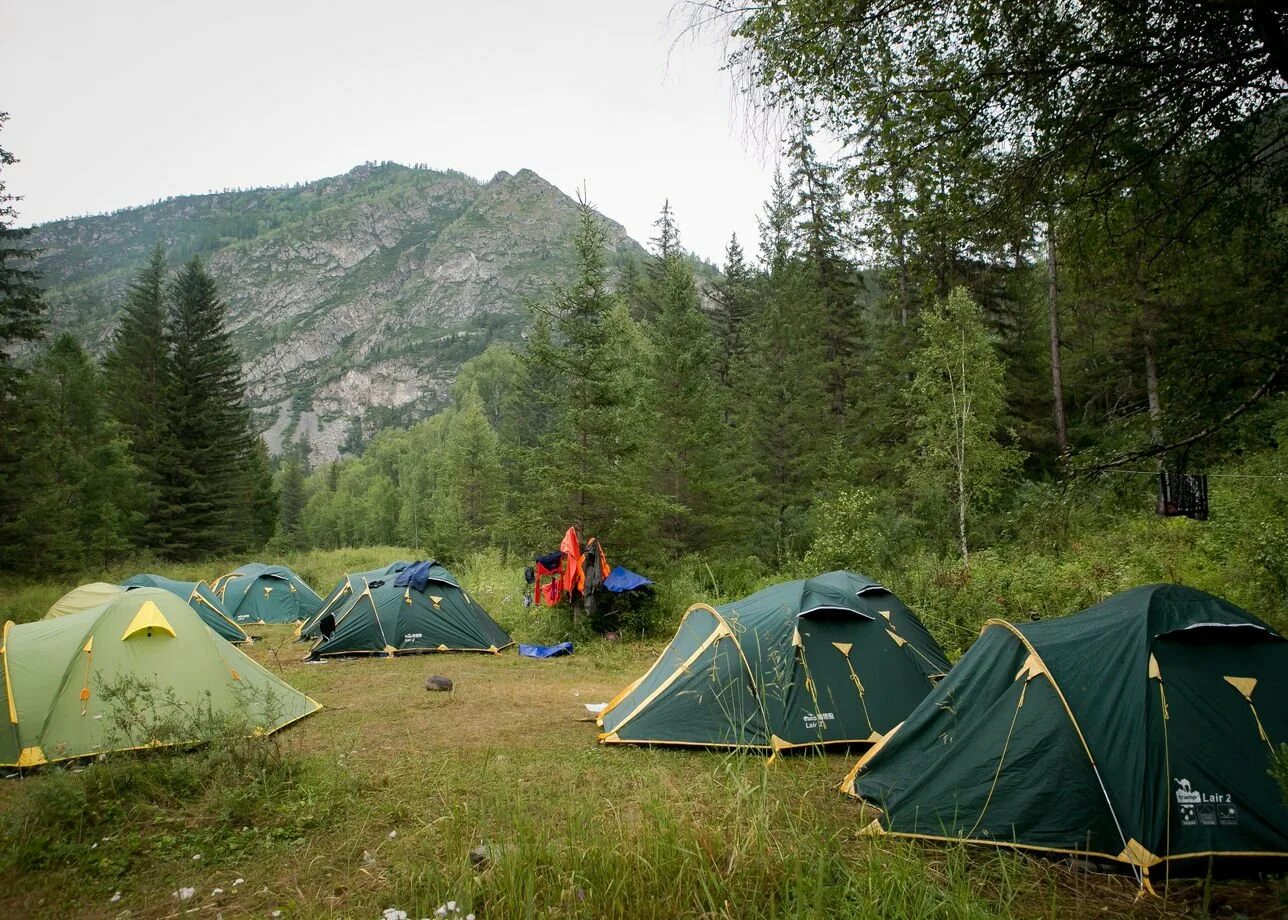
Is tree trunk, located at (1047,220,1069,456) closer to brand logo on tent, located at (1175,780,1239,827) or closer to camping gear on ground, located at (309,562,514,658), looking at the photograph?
camping gear on ground, located at (309,562,514,658)

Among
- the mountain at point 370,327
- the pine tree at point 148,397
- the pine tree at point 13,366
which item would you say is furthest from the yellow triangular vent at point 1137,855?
the mountain at point 370,327

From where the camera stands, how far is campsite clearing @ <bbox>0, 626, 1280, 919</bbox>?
105 inches

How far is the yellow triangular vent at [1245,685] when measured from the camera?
384 cm

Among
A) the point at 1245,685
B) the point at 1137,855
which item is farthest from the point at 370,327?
the point at 1137,855

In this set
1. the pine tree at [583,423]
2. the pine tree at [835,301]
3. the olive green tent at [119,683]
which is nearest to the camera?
the olive green tent at [119,683]

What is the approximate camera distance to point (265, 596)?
15.5 m

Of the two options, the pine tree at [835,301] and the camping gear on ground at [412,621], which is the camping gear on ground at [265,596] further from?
the pine tree at [835,301]

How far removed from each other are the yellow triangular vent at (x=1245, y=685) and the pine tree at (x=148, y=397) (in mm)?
30557

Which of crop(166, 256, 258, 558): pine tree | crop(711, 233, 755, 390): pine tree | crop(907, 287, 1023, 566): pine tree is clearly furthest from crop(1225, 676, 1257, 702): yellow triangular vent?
crop(166, 256, 258, 558): pine tree

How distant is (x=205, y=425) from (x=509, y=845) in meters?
31.1

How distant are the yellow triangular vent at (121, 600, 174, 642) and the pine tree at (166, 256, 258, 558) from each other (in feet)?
81.3

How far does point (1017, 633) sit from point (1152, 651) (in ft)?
2.33

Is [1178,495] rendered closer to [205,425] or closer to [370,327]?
[205,425]

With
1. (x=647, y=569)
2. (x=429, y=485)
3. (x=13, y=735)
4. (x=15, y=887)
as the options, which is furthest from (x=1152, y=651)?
(x=429, y=485)
